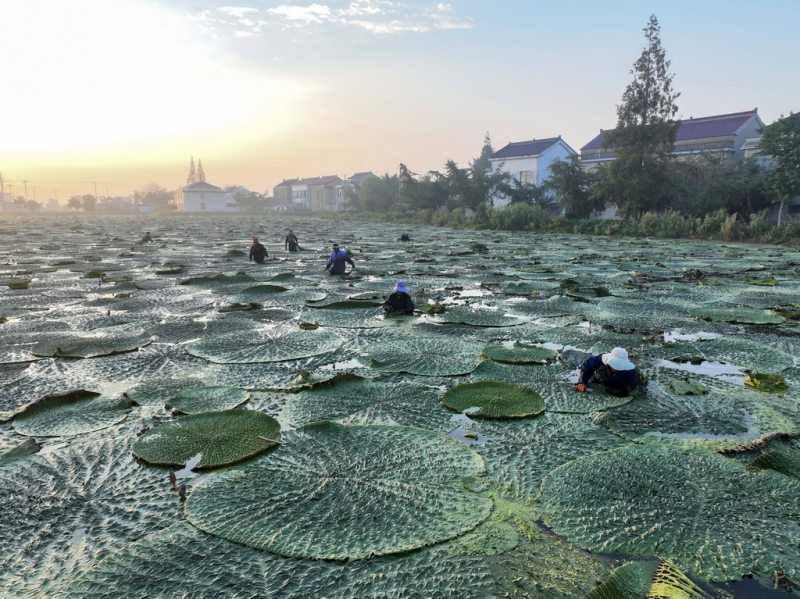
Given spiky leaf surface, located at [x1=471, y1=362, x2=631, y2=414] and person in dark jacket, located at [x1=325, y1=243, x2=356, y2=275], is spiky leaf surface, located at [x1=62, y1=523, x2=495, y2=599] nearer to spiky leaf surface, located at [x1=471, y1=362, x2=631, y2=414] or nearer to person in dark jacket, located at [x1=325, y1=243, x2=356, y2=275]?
spiky leaf surface, located at [x1=471, y1=362, x2=631, y2=414]

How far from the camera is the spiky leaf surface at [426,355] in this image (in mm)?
3828

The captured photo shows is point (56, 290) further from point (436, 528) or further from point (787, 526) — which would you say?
point (787, 526)

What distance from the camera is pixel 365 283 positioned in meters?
7.88

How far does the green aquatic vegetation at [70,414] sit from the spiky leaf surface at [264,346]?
3.13 ft

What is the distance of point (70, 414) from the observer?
299 centimetres

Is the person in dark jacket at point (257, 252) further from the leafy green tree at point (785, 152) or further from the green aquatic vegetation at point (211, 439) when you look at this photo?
the leafy green tree at point (785, 152)

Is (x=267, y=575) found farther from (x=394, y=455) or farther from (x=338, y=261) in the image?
(x=338, y=261)

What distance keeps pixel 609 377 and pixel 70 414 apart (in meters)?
3.18

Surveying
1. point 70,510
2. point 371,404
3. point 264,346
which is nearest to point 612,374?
point 371,404

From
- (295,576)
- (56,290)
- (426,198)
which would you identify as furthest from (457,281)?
(426,198)

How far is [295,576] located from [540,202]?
27404mm

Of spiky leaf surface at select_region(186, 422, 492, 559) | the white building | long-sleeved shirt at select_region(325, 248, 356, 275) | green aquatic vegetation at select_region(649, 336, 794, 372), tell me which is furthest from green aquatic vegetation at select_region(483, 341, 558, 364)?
the white building

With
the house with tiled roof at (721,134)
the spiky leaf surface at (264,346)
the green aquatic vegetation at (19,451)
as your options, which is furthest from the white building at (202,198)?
the green aquatic vegetation at (19,451)

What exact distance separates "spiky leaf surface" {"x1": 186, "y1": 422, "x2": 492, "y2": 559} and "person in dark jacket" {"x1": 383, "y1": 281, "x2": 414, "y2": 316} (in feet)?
9.54
